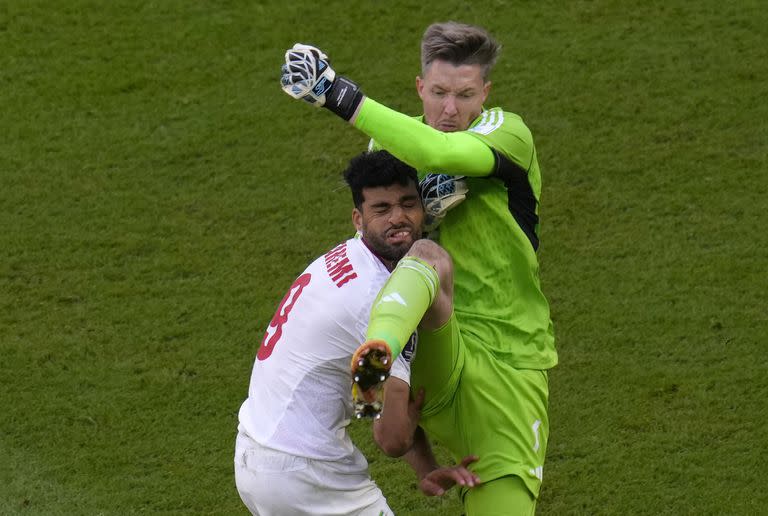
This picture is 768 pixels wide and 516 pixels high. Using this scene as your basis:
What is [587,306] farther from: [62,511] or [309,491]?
[309,491]

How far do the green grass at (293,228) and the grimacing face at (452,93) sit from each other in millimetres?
2307

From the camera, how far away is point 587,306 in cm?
833

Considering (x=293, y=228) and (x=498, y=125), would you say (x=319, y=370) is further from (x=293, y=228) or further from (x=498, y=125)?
(x=293, y=228)

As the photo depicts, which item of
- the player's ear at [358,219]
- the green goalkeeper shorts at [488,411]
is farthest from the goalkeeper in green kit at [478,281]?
the player's ear at [358,219]

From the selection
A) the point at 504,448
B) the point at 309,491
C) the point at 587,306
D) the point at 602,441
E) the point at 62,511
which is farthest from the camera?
the point at 587,306

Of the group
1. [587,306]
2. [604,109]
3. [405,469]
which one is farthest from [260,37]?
[405,469]

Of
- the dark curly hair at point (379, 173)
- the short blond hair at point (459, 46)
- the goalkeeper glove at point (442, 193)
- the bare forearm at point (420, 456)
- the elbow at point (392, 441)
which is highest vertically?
the short blond hair at point (459, 46)

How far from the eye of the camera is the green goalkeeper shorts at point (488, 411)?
17.1ft

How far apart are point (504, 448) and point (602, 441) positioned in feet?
7.02

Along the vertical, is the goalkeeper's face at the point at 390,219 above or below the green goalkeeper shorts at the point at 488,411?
above

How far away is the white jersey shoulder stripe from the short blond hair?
0.17 metres

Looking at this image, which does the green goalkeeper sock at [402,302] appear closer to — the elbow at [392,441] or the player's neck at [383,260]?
the player's neck at [383,260]

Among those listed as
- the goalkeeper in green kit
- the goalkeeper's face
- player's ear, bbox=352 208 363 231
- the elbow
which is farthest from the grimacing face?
the elbow

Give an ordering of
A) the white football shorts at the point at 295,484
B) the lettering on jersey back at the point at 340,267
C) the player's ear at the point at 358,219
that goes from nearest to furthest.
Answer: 1. the white football shorts at the point at 295,484
2. the lettering on jersey back at the point at 340,267
3. the player's ear at the point at 358,219
